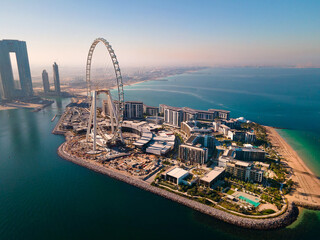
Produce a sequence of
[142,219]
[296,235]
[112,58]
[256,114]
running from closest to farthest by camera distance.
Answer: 1. [296,235]
2. [142,219]
3. [112,58]
4. [256,114]

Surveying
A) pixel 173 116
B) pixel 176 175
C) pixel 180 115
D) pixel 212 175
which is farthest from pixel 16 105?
pixel 212 175

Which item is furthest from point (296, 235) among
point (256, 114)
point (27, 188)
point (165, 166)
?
point (256, 114)

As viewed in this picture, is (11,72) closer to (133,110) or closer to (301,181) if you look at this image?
→ (133,110)

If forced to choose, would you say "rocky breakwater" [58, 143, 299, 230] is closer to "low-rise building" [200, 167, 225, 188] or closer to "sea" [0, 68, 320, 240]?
"sea" [0, 68, 320, 240]

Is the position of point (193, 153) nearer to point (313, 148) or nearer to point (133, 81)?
point (313, 148)

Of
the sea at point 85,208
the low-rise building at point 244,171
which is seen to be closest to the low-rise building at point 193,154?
the low-rise building at point 244,171

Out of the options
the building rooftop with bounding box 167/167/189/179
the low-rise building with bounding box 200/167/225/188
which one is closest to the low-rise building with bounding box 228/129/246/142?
the low-rise building with bounding box 200/167/225/188
